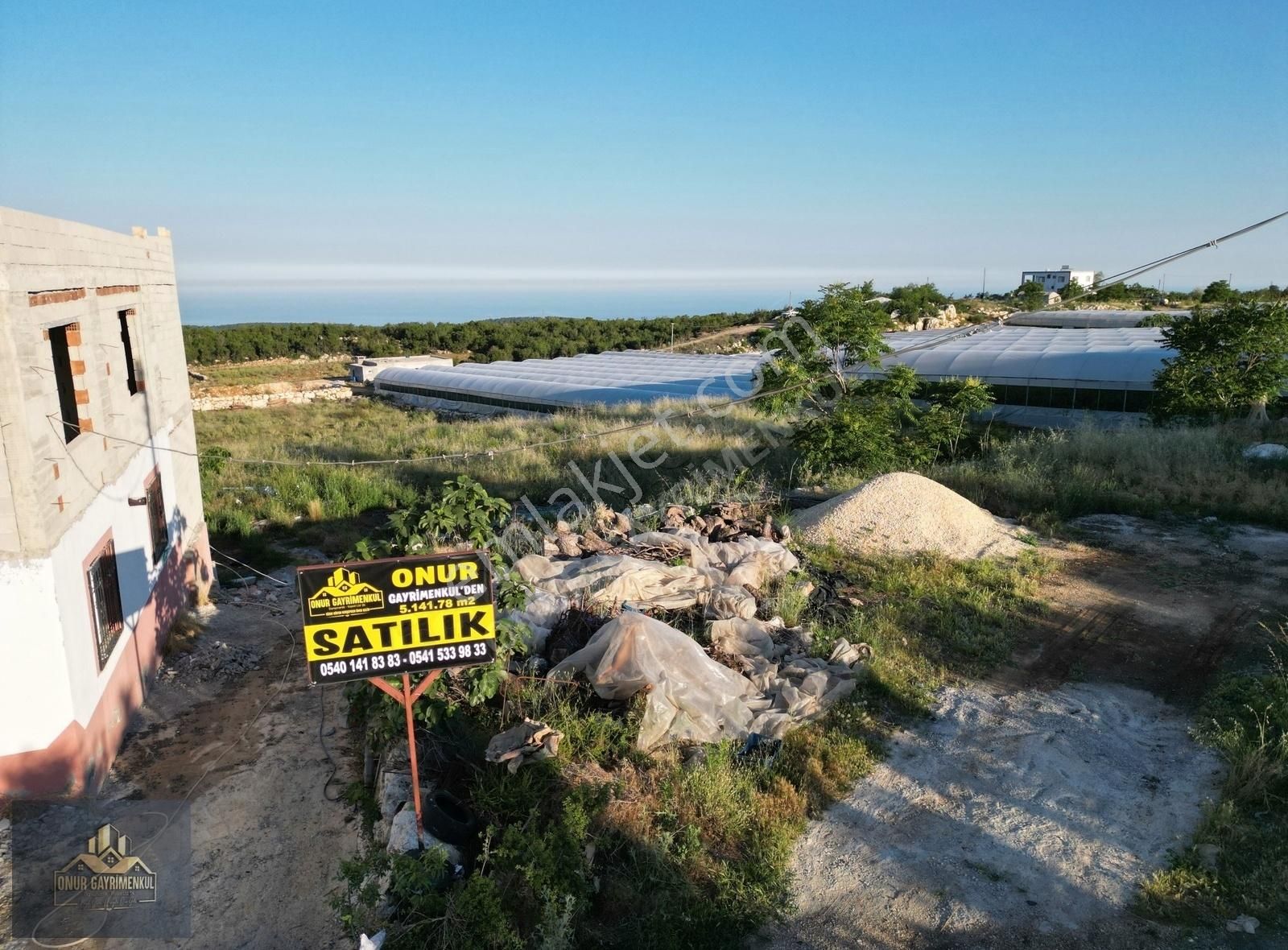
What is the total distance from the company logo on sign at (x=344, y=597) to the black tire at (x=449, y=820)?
1615mm

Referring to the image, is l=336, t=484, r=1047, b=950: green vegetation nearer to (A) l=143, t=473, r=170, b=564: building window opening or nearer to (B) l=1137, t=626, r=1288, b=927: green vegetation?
(B) l=1137, t=626, r=1288, b=927: green vegetation

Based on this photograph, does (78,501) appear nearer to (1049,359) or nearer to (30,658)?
(30,658)

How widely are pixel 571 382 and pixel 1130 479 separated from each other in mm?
21956

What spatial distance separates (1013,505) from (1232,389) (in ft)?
30.7

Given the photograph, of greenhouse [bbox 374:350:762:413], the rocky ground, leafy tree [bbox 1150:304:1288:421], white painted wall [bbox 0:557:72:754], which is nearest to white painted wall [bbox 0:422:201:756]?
white painted wall [bbox 0:557:72:754]

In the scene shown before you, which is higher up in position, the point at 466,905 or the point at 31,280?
the point at 31,280

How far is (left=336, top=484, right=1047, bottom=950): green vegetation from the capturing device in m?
5.00

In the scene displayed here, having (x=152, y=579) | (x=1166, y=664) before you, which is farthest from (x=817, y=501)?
(x=152, y=579)

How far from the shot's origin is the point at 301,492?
1803cm

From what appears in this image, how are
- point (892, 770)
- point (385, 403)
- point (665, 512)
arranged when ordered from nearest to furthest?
point (892, 770), point (665, 512), point (385, 403)

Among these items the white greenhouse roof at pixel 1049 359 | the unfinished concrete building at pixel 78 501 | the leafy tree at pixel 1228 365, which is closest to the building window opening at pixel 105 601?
the unfinished concrete building at pixel 78 501

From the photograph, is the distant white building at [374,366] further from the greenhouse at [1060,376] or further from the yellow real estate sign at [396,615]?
the yellow real estate sign at [396,615]

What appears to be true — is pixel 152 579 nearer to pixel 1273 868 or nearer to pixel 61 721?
pixel 61 721

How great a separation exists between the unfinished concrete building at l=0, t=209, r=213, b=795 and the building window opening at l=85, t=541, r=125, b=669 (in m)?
0.02
